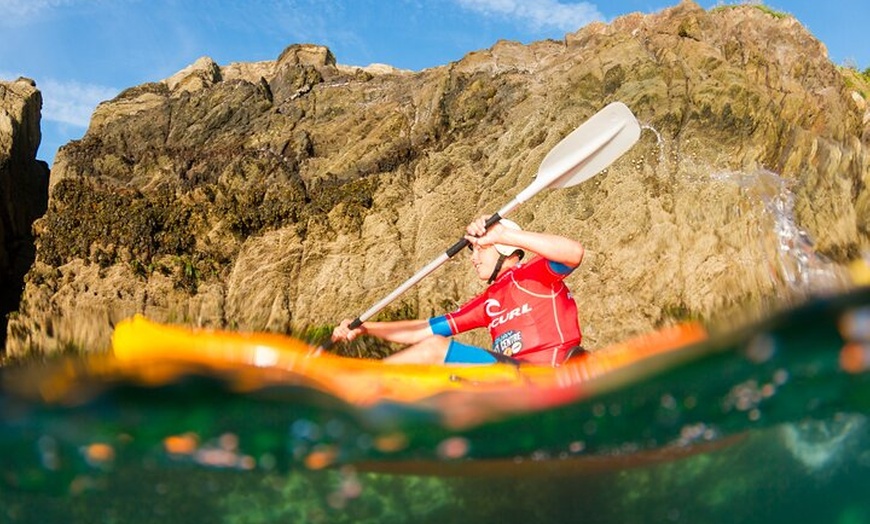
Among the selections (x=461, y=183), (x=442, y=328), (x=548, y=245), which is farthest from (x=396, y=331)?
(x=461, y=183)

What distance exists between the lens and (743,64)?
14680mm

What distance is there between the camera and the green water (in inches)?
226

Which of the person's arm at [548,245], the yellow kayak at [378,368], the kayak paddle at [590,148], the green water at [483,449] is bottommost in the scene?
the green water at [483,449]

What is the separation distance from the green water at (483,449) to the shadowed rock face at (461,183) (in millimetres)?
3902

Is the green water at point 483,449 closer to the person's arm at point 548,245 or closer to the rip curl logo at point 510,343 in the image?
the rip curl logo at point 510,343

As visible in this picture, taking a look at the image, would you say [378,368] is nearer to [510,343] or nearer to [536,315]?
[510,343]

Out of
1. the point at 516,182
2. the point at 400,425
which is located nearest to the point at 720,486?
the point at 400,425

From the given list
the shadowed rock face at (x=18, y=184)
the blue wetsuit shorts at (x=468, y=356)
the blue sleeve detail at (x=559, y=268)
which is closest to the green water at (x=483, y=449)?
the blue wetsuit shorts at (x=468, y=356)

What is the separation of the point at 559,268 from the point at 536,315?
39 cm

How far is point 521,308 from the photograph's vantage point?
17.9 feet

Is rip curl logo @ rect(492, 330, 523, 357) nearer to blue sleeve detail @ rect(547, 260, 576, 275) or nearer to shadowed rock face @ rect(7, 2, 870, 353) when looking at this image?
blue sleeve detail @ rect(547, 260, 576, 275)

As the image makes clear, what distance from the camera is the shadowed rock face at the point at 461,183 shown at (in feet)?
39.6

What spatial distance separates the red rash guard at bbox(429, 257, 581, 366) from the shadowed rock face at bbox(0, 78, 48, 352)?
12004mm

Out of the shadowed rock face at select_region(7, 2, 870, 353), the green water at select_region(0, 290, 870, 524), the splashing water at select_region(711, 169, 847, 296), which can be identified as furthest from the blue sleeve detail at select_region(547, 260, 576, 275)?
the shadowed rock face at select_region(7, 2, 870, 353)
